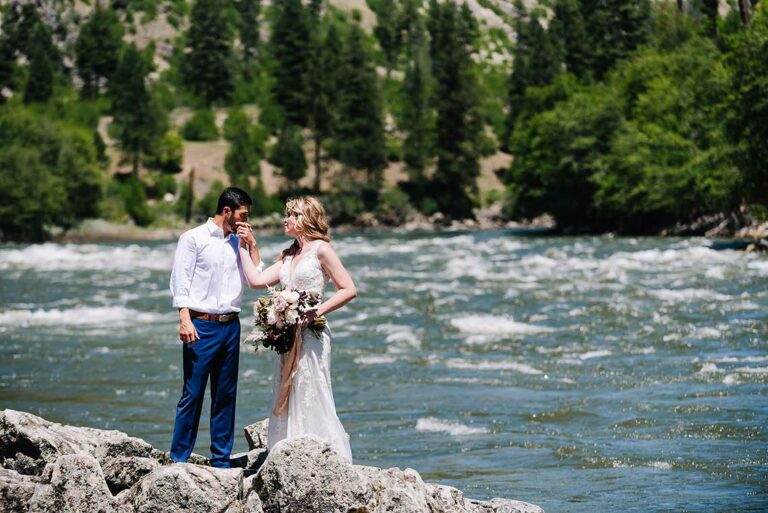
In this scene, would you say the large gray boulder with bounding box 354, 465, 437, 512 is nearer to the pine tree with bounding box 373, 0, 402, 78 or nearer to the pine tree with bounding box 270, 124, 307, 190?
the pine tree with bounding box 270, 124, 307, 190

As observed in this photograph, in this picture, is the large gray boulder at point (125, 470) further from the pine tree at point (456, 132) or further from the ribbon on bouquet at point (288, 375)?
the pine tree at point (456, 132)

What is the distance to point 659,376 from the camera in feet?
54.1

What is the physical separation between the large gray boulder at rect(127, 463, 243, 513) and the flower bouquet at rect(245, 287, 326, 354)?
3.60ft

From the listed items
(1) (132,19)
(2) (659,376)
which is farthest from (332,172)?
(2) (659,376)

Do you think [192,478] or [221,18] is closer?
[192,478]

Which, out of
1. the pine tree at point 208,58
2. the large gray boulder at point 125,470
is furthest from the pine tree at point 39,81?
the large gray boulder at point 125,470

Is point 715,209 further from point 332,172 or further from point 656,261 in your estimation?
point 332,172

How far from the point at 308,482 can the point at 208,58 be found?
110459 millimetres

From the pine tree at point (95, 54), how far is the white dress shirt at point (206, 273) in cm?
11360

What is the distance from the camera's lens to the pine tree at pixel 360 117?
95438 mm

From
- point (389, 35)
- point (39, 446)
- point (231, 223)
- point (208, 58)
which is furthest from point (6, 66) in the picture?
point (39, 446)

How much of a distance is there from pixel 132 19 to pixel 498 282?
126394 millimetres

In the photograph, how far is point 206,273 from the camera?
8.49 metres

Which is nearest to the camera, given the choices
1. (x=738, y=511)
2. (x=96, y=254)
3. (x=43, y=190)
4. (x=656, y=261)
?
(x=738, y=511)
